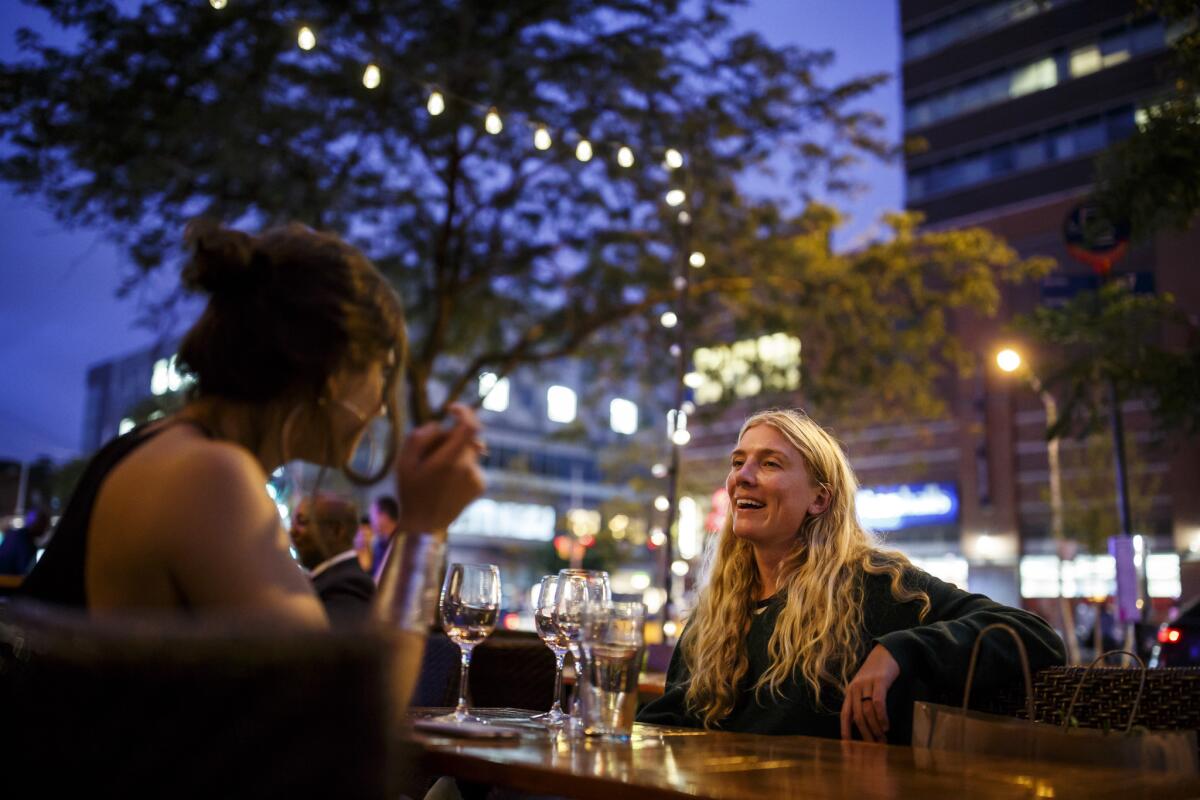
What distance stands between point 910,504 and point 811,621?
1469 inches

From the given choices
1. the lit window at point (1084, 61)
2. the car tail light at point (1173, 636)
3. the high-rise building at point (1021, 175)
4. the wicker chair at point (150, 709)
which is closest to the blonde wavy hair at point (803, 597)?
the wicker chair at point (150, 709)

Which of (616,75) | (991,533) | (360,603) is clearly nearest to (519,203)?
(616,75)

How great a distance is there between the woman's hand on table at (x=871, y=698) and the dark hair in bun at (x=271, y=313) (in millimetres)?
1343

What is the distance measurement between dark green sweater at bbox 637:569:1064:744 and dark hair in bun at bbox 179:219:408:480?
142 centimetres

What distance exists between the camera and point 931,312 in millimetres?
14297

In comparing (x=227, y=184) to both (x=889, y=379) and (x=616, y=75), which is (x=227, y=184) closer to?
(x=616, y=75)

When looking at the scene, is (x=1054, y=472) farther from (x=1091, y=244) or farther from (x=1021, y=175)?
(x=1021, y=175)

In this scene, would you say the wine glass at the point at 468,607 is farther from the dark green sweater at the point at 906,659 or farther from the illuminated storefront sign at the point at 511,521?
the illuminated storefront sign at the point at 511,521

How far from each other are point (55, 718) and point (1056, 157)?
4162cm

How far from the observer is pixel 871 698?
2.19 m

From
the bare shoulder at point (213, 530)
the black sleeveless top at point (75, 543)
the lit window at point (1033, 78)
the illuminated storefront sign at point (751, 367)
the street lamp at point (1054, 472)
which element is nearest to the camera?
the bare shoulder at point (213, 530)

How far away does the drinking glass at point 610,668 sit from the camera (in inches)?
75.0

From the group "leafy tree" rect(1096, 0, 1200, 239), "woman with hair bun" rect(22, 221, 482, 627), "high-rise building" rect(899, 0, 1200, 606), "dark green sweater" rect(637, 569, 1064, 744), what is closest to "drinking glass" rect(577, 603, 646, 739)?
"woman with hair bun" rect(22, 221, 482, 627)

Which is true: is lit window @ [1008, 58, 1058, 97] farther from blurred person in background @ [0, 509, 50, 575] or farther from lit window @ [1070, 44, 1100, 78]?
blurred person in background @ [0, 509, 50, 575]
